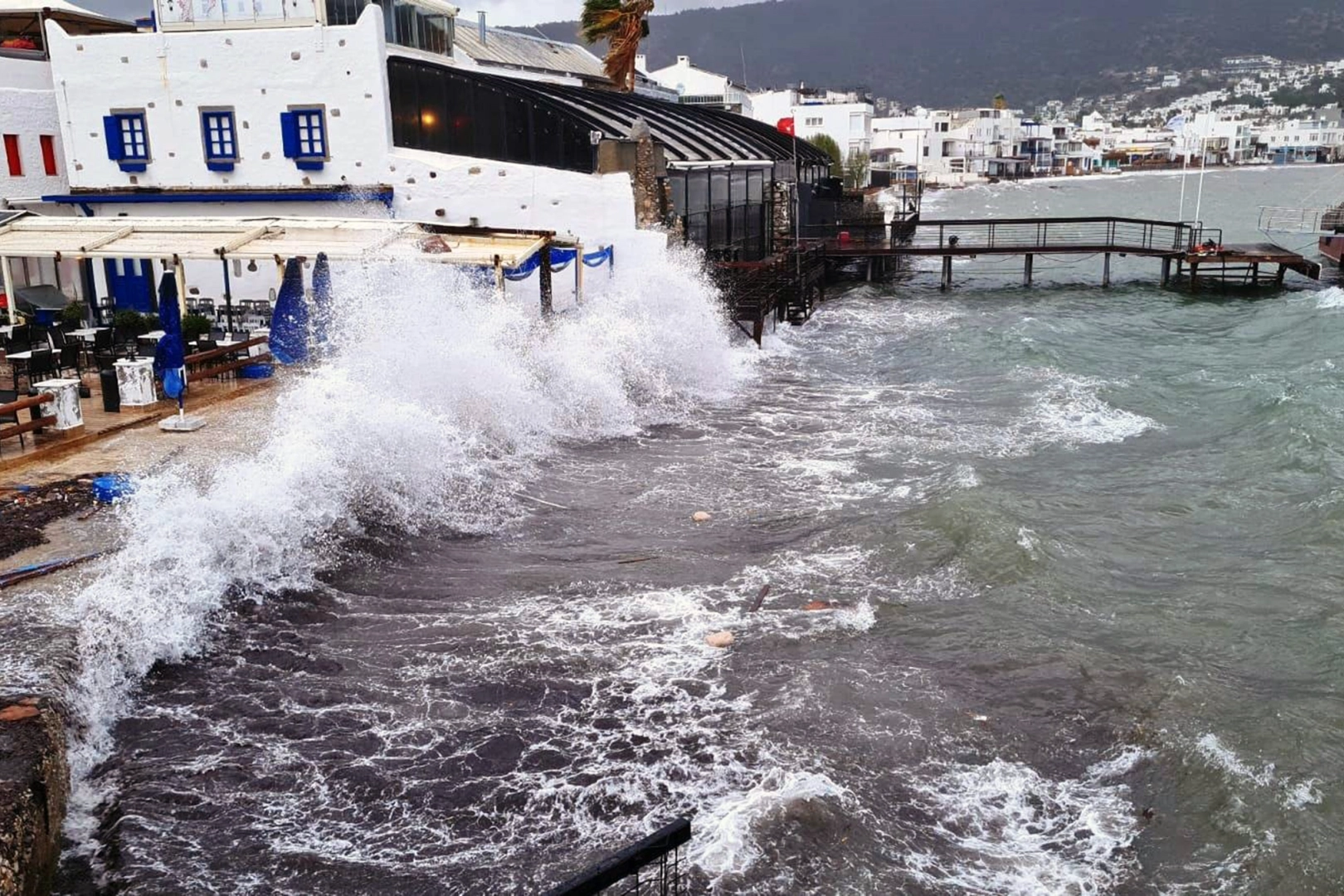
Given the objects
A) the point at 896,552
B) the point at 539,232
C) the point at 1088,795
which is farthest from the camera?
the point at 539,232

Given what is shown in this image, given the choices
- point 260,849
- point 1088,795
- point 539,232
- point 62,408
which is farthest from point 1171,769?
point 539,232

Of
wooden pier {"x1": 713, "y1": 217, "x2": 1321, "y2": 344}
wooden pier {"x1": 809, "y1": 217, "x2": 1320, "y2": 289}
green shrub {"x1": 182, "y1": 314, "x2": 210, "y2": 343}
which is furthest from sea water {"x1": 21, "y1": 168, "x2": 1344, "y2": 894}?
wooden pier {"x1": 809, "y1": 217, "x2": 1320, "y2": 289}

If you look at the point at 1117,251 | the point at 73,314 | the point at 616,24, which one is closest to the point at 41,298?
the point at 73,314

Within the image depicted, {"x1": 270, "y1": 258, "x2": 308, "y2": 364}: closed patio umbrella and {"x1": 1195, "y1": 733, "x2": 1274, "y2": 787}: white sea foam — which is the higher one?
{"x1": 270, "y1": 258, "x2": 308, "y2": 364}: closed patio umbrella

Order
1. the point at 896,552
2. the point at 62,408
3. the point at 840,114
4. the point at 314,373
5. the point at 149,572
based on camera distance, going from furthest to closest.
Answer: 1. the point at 840,114
2. the point at 314,373
3. the point at 62,408
4. the point at 896,552
5. the point at 149,572

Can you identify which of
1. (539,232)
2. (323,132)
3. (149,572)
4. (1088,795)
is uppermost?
(323,132)

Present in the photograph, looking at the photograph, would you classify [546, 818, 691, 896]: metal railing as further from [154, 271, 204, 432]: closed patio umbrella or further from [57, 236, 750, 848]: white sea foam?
[154, 271, 204, 432]: closed patio umbrella

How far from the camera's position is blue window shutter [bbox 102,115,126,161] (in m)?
26.0

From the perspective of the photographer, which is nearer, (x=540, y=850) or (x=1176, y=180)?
(x=540, y=850)

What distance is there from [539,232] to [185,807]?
1436cm

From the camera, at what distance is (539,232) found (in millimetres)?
20375

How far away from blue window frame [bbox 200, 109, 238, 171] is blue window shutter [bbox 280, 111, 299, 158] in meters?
1.28

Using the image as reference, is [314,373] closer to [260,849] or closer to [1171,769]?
[260,849]

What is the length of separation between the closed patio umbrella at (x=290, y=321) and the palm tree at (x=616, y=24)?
32.5 meters
